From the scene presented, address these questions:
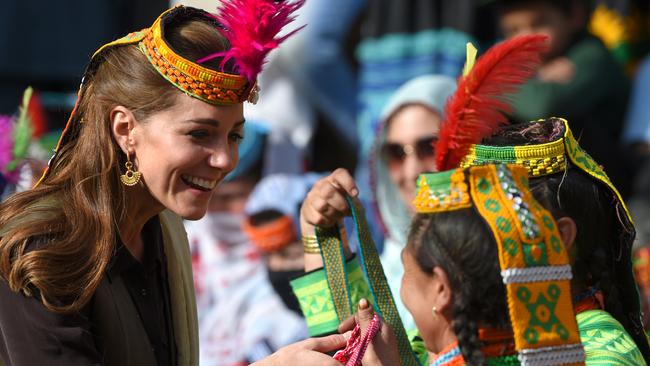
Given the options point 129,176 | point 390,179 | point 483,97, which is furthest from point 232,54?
point 390,179

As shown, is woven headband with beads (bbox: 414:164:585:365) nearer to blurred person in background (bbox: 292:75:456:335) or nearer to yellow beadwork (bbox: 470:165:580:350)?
yellow beadwork (bbox: 470:165:580:350)

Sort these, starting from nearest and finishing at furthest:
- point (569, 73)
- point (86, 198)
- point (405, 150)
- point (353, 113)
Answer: point (86, 198) → point (405, 150) → point (569, 73) → point (353, 113)

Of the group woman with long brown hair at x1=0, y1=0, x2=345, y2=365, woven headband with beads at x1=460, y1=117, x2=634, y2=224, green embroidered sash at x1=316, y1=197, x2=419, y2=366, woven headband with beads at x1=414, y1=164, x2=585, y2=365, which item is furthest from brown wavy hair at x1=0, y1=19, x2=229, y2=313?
woven headband with beads at x1=414, y1=164, x2=585, y2=365

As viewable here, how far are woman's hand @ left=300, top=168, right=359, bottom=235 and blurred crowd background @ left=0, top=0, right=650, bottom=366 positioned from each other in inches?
63.0

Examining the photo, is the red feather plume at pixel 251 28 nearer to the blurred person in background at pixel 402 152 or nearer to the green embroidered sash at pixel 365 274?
the green embroidered sash at pixel 365 274

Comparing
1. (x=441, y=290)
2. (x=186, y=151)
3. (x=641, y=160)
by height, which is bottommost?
(x=441, y=290)

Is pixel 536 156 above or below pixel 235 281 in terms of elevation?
above

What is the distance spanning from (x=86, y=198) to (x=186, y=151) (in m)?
0.27

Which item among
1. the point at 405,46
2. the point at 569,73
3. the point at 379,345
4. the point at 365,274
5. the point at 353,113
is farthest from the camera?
the point at 353,113

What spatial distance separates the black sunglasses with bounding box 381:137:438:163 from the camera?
4746 millimetres

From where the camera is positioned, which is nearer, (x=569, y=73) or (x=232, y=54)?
(x=232, y=54)

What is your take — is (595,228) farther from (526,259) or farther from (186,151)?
(186,151)

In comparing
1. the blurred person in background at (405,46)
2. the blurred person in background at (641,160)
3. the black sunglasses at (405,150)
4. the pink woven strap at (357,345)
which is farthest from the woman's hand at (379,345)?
the blurred person in background at (405,46)

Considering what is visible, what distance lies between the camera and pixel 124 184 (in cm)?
296
